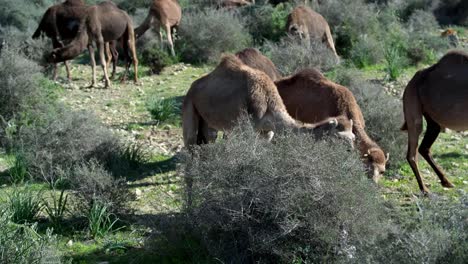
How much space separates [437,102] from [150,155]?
15.4ft

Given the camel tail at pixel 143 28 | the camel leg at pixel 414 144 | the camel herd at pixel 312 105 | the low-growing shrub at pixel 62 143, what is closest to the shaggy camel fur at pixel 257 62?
the camel herd at pixel 312 105

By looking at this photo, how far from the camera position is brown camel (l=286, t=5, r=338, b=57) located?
17875mm

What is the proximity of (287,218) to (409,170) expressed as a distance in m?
5.08

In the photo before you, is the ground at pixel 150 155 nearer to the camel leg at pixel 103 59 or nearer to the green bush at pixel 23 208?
the camel leg at pixel 103 59

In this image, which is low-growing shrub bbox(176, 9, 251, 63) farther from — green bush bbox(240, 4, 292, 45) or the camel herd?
the camel herd

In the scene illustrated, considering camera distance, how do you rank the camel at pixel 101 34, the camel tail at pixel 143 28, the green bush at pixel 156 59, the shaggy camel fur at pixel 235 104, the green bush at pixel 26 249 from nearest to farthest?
the green bush at pixel 26 249, the shaggy camel fur at pixel 235 104, the camel at pixel 101 34, the green bush at pixel 156 59, the camel tail at pixel 143 28

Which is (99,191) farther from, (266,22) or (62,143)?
(266,22)

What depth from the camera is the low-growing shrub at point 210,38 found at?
19.3m

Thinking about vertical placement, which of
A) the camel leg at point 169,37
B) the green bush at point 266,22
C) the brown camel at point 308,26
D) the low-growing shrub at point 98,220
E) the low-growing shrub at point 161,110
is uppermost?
the low-growing shrub at point 98,220

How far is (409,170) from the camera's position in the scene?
11242mm

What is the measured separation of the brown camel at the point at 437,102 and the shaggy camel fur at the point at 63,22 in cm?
968

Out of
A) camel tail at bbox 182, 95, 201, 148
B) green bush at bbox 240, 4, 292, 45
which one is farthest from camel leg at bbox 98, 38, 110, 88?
camel tail at bbox 182, 95, 201, 148

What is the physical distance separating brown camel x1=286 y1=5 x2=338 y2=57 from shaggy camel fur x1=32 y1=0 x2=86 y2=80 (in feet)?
17.3

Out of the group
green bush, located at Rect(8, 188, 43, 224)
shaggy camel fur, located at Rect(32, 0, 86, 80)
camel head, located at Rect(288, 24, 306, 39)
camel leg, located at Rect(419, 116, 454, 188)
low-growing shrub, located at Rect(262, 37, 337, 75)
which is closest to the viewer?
green bush, located at Rect(8, 188, 43, 224)
